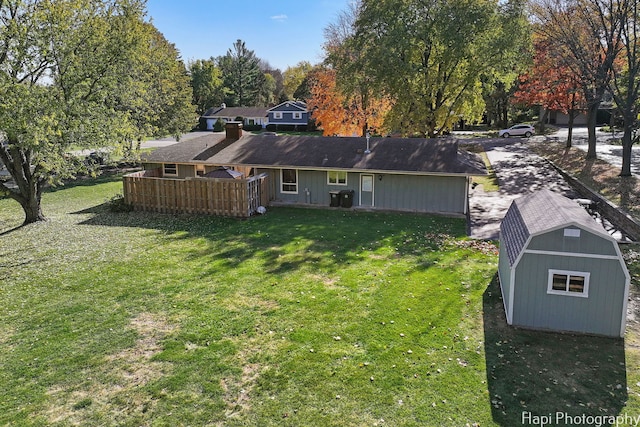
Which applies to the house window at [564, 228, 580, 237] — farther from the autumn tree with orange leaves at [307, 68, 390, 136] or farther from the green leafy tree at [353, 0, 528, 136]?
the autumn tree with orange leaves at [307, 68, 390, 136]

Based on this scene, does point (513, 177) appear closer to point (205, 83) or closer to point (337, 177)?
point (337, 177)

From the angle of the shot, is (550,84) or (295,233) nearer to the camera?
(295,233)

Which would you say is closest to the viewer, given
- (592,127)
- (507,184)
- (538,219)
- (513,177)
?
(538,219)

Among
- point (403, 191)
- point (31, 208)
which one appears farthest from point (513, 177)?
point (31, 208)

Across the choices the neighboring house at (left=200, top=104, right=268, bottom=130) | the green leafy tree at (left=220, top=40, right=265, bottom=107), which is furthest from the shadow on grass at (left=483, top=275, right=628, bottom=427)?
the green leafy tree at (left=220, top=40, right=265, bottom=107)

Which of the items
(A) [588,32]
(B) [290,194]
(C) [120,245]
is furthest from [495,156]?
(C) [120,245]

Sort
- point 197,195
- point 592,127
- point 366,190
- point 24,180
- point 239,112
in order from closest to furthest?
1. point 24,180
2. point 197,195
3. point 366,190
4. point 592,127
5. point 239,112

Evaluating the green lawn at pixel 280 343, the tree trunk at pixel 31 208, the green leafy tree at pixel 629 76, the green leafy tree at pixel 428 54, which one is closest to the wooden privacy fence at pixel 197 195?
the tree trunk at pixel 31 208

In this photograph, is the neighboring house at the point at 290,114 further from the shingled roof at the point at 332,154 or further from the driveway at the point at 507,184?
the shingled roof at the point at 332,154
